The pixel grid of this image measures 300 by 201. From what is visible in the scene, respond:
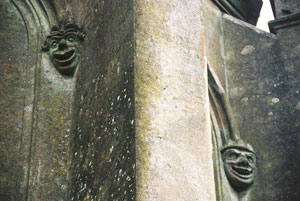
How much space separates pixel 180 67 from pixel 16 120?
50.1 inches

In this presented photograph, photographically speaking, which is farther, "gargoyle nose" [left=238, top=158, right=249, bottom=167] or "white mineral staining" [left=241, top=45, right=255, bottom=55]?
"white mineral staining" [left=241, top=45, right=255, bottom=55]

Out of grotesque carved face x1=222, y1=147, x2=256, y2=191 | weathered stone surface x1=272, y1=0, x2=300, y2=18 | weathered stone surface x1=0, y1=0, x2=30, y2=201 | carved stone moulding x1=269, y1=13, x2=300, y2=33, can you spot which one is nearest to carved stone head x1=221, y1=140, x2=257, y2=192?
grotesque carved face x1=222, y1=147, x2=256, y2=191

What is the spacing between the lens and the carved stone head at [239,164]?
5.74 m

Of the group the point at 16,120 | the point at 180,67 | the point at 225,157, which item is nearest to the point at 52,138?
the point at 16,120

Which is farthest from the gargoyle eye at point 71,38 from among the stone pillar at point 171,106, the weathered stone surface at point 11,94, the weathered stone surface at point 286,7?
the weathered stone surface at point 286,7

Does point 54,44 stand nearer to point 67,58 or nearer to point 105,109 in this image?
point 67,58

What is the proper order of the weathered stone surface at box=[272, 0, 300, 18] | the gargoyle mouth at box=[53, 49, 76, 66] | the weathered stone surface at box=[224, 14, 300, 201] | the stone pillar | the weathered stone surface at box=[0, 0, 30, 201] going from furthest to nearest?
the weathered stone surface at box=[272, 0, 300, 18] < the weathered stone surface at box=[224, 14, 300, 201] < the gargoyle mouth at box=[53, 49, 76, 66] < the weathered stone surface at box=[0, 0, 30, 201] < the stone pillar

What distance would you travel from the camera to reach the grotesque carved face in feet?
18.8

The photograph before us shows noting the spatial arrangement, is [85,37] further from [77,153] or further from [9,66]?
[77,153]

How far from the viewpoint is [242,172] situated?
582cm

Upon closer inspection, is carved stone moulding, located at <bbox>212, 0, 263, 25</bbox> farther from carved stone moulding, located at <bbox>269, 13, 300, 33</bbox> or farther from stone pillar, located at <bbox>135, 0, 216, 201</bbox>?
stone pillar, located at <bbox>135, 0, 216, 201</bbox>

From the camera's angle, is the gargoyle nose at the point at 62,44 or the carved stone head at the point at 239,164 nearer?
the gargoyle nose at the point at 62,44

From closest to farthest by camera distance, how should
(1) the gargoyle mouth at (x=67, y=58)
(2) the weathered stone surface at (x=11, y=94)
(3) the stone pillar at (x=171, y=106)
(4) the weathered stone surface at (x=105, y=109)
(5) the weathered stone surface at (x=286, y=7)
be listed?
1. (3) the stone pillar at (x=171, y=106)
2. (4) the weathered stone surface at (x=105, y=109)
3. (2) the weathered stone surface at (x=11, y=94)
4. (1) the gargoyle mouth at (x=67, y=58)
5. (5) the weathered stone surface at (x=286, y=7)

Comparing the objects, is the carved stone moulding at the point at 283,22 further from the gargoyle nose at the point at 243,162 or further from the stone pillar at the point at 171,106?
the stone pillar at the point at 171,106
